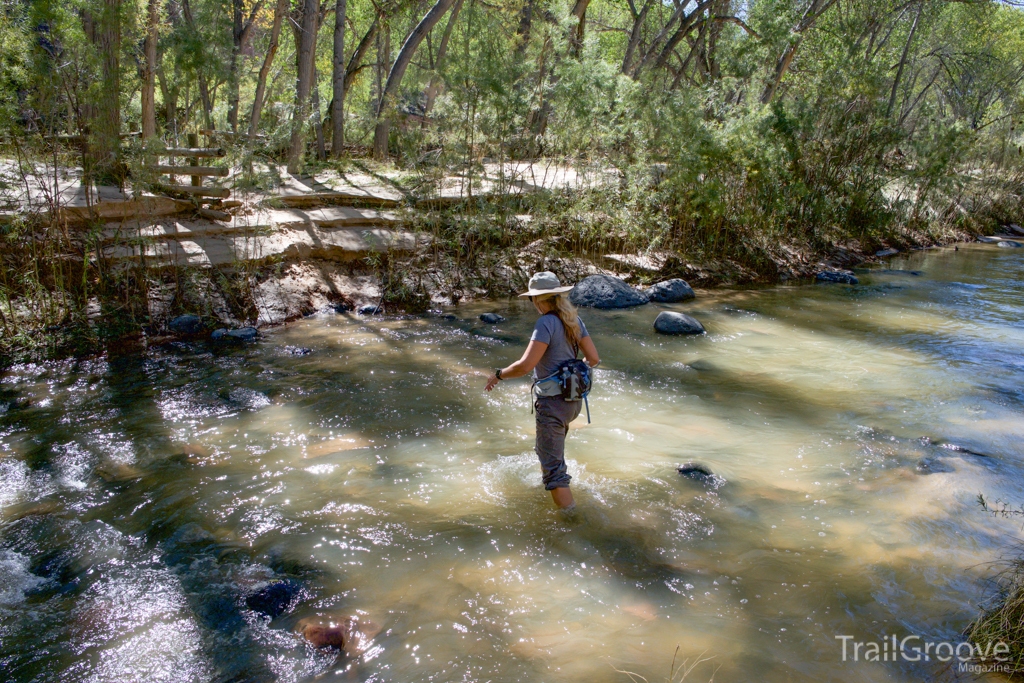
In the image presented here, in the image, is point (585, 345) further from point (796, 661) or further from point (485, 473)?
point (796, 661)

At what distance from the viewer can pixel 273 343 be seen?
8.02 meters

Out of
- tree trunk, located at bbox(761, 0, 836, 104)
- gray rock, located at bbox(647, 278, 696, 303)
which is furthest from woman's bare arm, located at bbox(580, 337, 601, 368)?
tree trunk, located at bbox(761, 0, 836, 104)

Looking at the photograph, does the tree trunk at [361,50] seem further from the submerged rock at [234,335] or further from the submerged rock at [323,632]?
the submerged rock at [323,632]

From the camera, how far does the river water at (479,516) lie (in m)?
3.22

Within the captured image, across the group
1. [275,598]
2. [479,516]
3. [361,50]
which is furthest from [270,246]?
[361,50]

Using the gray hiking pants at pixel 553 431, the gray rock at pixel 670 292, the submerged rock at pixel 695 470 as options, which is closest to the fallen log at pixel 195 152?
the gray rock at pixel 670 292

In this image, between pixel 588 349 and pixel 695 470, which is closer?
pixel 588 349

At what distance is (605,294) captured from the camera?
1047cm

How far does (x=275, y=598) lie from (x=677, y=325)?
21.9 feet

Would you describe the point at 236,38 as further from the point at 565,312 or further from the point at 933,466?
the point at 933,466

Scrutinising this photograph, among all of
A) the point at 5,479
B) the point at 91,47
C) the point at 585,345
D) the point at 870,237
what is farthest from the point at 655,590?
the point at 870,237

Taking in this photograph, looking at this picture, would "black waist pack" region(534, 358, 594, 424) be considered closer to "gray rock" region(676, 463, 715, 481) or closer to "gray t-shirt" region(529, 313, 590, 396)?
"gray t-shirt" region(529, 313, 590, 396)

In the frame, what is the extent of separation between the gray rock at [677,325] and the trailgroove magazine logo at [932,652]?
5.89 m

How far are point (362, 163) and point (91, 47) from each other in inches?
256
